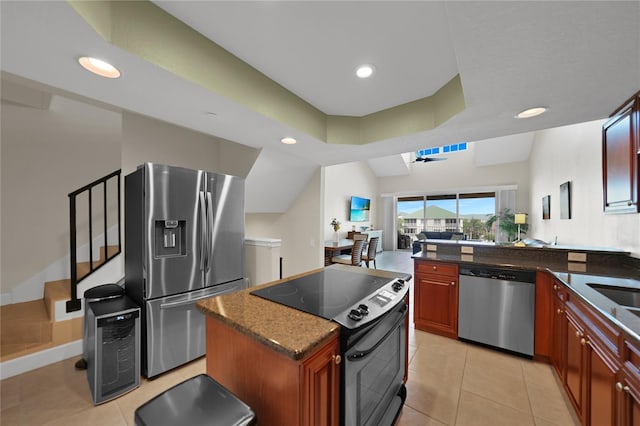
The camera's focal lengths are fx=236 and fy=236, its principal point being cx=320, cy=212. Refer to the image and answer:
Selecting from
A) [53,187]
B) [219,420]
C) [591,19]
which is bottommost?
[219,420]

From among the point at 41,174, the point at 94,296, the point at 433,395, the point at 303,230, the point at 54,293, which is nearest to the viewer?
the point at 433,395

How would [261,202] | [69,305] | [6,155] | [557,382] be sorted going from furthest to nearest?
[261,202] < [6,155] < [69,305] < [557,382]

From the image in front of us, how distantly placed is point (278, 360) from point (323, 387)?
0.23 meters

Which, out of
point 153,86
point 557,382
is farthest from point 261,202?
point 557,382

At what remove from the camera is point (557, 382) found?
2.03 metres

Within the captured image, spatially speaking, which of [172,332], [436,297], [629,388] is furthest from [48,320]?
[629,388]

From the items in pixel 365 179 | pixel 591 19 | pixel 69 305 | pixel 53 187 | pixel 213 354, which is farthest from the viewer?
pixel 365 179

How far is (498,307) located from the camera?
243 cm

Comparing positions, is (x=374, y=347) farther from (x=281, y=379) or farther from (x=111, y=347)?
(x=111, y=347)

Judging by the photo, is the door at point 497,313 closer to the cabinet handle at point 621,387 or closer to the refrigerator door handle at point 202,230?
the cabinet handle at point 621,387

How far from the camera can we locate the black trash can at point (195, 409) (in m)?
0.88

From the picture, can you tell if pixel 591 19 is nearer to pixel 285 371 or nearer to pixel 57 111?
pixel 285 371

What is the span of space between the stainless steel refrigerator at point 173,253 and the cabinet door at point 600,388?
2797 mm

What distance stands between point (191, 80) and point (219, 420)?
71.5 inches
